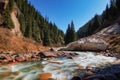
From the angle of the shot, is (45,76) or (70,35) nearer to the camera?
(45,76)

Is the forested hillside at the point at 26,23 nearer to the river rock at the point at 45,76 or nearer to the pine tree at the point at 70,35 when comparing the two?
the pine tree at the point at 70,35

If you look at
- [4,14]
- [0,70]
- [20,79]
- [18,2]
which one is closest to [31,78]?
[20,79]

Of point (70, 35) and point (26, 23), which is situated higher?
point (26, 23)

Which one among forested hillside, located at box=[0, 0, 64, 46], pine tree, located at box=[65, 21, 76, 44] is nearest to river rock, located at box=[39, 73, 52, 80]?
forested hillside, located at box=[0, 0, 64, 46]

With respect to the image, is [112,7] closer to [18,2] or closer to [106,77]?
[18,2]

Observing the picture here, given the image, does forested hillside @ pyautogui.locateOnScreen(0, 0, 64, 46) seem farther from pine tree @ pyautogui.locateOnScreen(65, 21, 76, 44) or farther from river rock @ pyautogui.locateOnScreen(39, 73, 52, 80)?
river rock @ pyautogui.locateOnScreen(39, 73, 52, 80)

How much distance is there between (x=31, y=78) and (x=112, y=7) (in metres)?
100.0

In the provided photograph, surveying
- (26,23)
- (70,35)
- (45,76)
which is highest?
(26,23)

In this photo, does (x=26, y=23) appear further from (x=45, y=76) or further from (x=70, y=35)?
(x=45, y=76)

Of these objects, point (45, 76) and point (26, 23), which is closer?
point (45, 76)

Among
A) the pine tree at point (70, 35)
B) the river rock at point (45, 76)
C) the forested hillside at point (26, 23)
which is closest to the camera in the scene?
the river rock at point (45, 76)

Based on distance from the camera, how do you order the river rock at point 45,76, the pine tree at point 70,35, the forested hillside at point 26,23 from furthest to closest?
the pine tree at point 70,35 → the forested hillside at point 26,23 → the river rock at point 45,76

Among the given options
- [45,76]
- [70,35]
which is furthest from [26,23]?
[45,76]

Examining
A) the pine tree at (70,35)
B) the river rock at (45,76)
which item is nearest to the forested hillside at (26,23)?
the pine tree at (70,35)
